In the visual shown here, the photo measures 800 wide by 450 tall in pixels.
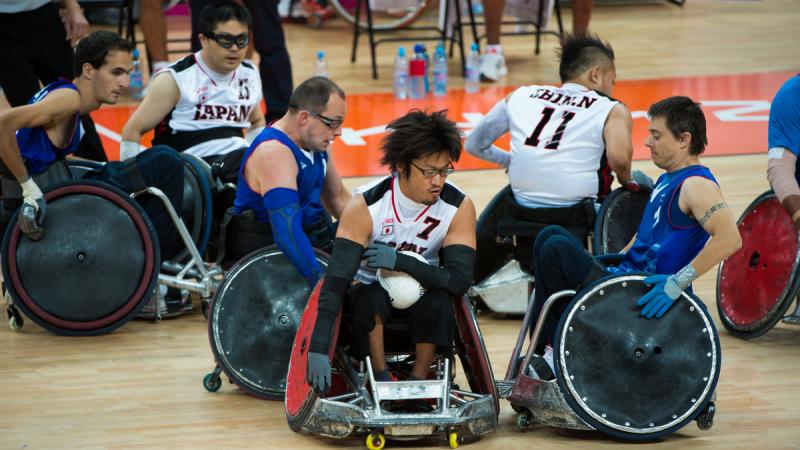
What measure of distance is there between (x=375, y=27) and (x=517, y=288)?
7.03m

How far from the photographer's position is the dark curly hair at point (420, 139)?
434cm

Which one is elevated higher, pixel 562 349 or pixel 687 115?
pixel 687 115

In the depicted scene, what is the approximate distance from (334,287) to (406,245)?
0.34 meters

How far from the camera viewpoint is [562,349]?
4.29m

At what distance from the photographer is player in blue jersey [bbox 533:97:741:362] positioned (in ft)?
14.6

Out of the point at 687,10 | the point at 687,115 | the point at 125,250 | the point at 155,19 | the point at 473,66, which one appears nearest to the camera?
the point at 687,115

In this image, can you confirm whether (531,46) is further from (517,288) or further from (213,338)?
(213,338)

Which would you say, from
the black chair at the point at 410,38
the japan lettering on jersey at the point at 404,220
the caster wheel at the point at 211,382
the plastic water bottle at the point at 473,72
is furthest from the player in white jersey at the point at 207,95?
the black chair at the point at 410,38

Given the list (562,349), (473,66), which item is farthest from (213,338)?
(473,66)

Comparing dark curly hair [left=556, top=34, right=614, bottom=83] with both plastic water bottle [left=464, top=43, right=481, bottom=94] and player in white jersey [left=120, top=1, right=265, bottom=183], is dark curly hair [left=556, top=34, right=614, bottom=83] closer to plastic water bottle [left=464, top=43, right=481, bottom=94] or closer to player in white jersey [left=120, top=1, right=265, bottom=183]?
player in white jersey [left=120, top=1, right=265, bottom=183]

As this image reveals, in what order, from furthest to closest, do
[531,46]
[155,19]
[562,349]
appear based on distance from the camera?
[531,46] → [155,19] → [562,349]

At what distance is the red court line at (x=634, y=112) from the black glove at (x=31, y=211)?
314 cm

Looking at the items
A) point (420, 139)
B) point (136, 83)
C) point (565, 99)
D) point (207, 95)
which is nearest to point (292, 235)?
point (420, 139)

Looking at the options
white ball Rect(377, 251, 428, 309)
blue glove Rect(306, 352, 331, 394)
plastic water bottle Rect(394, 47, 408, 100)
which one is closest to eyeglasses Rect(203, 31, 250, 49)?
white ball Rect(377, 251, 428, 309)
